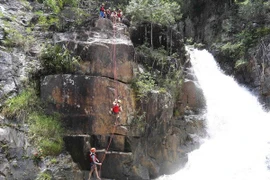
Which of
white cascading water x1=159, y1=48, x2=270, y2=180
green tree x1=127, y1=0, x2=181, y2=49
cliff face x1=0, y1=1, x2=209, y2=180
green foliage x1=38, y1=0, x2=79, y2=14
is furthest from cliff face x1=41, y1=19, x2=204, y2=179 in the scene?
green foliage x1=38, y1=0, x2=79, y2=14

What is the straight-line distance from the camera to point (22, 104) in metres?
9.95

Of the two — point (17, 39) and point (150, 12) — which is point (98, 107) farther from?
point (150, 12)

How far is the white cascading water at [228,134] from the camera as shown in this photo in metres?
12.4

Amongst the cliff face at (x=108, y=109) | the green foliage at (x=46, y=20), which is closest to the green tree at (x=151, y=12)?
the cliff face at (x=108, y=109)

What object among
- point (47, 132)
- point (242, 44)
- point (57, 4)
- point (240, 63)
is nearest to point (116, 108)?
point (47, 132)

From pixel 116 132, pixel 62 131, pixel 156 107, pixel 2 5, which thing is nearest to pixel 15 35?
pixel 2 5

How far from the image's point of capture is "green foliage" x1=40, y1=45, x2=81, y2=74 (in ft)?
36.8

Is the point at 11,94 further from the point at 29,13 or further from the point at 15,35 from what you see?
the point at 29,13

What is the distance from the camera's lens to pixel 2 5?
14.9 metres

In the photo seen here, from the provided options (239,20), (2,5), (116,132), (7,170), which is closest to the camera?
(7,170)

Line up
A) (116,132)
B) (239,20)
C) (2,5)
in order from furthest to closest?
(239,20) → (2,5) → (116,132)

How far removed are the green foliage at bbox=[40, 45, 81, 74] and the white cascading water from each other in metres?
6.46

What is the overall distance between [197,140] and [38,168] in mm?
8978

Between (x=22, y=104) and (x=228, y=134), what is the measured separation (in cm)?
1131
